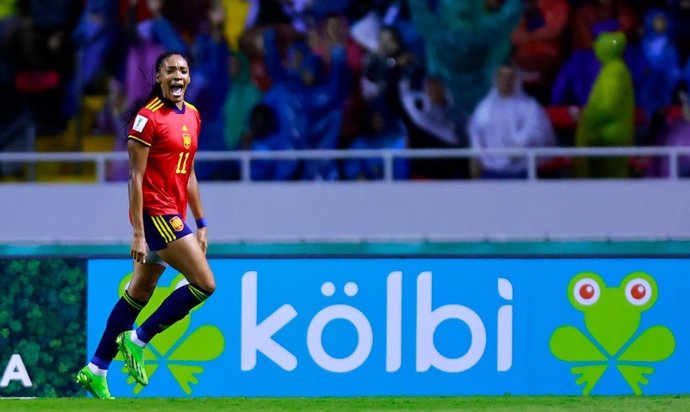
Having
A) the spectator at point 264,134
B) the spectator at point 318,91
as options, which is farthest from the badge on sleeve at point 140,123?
the spectator at point 318,91

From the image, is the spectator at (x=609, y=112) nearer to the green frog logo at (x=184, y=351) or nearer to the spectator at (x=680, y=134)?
the spectator at (x=680, y=134)

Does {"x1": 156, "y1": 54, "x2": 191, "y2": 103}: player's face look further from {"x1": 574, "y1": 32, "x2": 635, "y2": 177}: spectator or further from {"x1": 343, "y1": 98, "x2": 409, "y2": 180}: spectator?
{"x1": 574, "y1": 32, "x2": 635, "y2": 177}: spectator

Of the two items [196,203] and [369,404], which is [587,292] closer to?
[369,404]

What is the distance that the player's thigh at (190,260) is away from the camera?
7.38 metres

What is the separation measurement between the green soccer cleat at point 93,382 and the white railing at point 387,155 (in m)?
3.28

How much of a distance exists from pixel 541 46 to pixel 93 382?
535 cm

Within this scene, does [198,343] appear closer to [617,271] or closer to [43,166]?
[617,271]

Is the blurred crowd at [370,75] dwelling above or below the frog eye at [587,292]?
above

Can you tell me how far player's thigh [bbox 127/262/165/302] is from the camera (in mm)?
7582

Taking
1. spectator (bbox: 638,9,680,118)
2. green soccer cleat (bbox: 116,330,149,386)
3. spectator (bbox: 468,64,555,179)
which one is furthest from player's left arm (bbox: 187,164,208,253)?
spectator (bbox: 638,9,680,118)

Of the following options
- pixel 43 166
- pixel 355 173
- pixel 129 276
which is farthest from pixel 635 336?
pixel 43 166

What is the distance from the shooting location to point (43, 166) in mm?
11727

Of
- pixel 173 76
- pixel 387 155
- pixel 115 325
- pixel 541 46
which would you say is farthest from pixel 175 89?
pixel 541 46

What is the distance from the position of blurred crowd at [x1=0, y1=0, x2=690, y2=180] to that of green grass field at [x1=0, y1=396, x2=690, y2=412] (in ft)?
12.2
